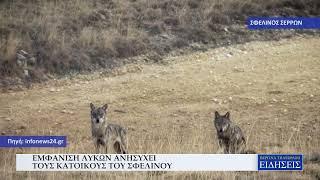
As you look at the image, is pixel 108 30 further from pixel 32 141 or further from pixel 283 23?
pixel 283 23

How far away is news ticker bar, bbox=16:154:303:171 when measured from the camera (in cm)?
768

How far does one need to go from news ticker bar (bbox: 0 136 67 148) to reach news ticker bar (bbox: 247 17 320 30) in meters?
2.14

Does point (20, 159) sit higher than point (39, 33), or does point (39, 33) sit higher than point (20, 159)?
point (39, 33)

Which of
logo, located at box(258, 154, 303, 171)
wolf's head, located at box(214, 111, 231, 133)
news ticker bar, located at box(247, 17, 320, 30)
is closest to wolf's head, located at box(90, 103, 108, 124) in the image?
wolf's head, located at box(214, 111, 231, 133)

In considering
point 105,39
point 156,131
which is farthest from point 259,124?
point 105,39

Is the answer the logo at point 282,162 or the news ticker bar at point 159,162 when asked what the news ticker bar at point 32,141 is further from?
the logo at point 282,162

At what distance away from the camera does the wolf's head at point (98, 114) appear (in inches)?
307

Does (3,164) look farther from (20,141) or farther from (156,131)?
(156,131)

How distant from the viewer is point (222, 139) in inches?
309

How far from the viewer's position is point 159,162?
771cm

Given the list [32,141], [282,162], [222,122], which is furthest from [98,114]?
[282,162]

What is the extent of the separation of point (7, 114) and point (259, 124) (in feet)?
7.99

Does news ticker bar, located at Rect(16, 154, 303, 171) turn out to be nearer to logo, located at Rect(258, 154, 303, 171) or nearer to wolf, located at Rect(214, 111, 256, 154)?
logo, located at Rect(258, 154, 303, 171)

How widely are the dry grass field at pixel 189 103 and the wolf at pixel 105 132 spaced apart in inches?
3.5
